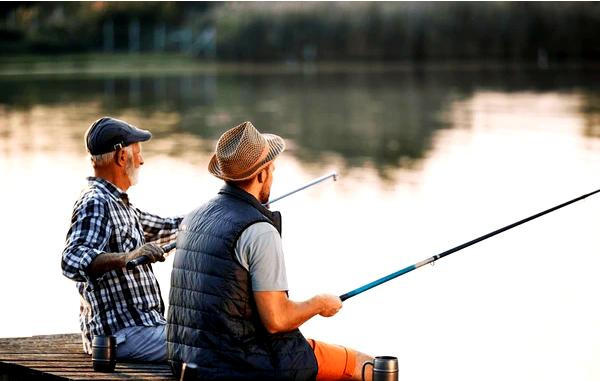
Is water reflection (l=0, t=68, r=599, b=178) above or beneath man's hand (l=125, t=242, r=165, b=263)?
above

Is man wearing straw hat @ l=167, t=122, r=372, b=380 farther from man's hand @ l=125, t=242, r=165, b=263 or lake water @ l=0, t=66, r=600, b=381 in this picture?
lake water @ l=0, t=66, r=600, b=381

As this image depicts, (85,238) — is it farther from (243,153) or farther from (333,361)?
(333,361)

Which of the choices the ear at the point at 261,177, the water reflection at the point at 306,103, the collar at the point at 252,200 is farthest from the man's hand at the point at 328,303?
the water reflection at the point at 306,103

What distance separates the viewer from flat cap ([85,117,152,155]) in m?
4.81

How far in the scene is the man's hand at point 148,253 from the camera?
446cm

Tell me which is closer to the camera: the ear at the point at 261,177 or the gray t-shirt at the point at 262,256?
the gray t-shirt at the point at 262,256

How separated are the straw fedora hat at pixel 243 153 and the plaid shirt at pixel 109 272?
0.54 meters

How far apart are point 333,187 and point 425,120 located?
10074 mm

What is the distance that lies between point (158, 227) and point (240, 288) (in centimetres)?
100

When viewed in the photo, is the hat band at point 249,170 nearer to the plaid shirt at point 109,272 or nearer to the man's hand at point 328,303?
the man's hand at point 328,303

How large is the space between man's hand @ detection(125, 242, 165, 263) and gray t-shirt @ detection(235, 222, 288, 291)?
1.20ft

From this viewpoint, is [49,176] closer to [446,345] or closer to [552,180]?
[552,180]

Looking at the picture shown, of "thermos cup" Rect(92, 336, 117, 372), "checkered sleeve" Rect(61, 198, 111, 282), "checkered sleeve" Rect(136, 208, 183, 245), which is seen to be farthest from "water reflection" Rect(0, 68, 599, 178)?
"thermos cup" Rect(92, 336, 117, 372)

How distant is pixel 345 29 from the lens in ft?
138
